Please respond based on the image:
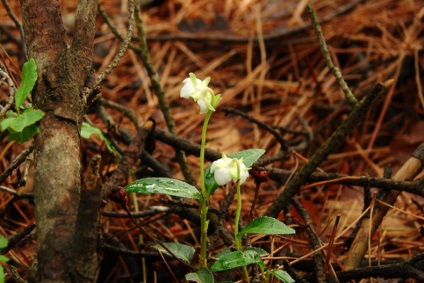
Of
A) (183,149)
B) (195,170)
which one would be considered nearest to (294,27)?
(195,170)

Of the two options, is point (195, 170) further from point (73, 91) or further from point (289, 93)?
point (73, 91)

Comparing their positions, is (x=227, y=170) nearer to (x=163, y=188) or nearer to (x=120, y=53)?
(x=163, y=188)

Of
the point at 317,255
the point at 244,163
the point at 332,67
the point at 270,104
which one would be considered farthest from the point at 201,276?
the point at 270,104

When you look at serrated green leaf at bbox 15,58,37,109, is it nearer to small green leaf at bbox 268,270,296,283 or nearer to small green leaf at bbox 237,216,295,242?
small green leaf at bbox 237,216,295,242

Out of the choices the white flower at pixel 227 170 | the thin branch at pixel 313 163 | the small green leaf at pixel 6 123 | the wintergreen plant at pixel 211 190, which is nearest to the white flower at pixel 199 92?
the wintergreen plant at pixel 211 190

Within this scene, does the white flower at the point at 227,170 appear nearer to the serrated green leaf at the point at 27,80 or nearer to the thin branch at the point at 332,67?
the serrated green leaf at the point at 27,80

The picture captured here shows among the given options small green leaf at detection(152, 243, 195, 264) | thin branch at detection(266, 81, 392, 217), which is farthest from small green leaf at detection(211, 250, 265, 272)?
thin branch at detection(266, 81, 392, 217)
